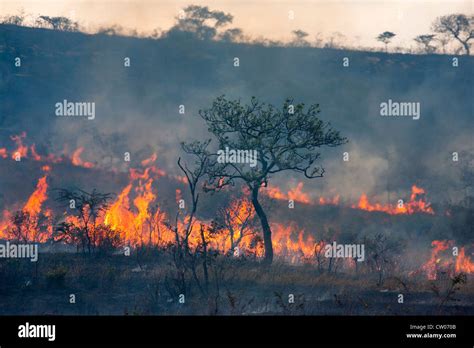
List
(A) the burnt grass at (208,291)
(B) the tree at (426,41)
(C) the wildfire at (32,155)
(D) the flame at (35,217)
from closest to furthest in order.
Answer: (A) the burnt grass at (208,291) < (D) the flame at (35,217) < (C) the wildfire at (32,155) < (B) the tree at (426,41)

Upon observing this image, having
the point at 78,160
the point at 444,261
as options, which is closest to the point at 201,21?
the point at 78,160

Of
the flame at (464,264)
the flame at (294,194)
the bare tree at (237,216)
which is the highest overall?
the flame at (294,194)

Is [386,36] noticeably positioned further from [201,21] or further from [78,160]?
[78,160]

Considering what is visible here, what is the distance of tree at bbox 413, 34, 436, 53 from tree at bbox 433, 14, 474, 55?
5.14 ft

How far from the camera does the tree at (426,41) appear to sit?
8838 centimetres

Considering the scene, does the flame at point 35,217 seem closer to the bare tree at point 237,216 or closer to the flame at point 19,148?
the flame at point 19,148

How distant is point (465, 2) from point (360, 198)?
54834mm

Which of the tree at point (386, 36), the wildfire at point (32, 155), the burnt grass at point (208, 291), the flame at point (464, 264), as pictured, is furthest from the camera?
the tree at point (386, 36)

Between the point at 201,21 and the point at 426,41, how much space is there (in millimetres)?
31422

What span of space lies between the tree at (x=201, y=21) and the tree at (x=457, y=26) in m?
28.4

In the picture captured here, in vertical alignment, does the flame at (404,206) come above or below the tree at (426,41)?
below

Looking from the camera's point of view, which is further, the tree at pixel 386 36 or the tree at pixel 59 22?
the tree at pixel 386 36

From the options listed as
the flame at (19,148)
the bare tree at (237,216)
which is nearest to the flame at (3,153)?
the flame at (19,148)
